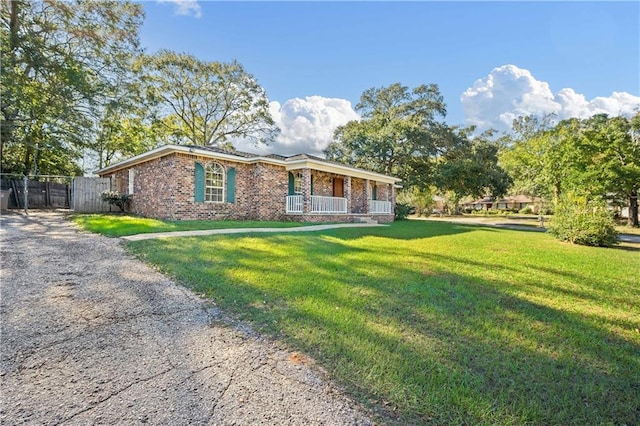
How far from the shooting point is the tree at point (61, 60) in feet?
45.8

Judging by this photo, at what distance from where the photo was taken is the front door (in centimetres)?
1812

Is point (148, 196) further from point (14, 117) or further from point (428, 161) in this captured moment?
point (428, 161)

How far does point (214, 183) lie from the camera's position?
1304 cm

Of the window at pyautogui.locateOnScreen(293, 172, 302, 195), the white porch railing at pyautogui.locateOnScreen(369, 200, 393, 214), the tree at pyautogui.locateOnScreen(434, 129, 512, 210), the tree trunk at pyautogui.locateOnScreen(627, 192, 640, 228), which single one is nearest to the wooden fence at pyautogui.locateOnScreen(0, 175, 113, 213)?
the window at pyautogui.locateOnScreen(293, 172, 302, 195)

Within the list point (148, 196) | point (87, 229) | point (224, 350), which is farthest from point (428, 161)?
point (224, 350)

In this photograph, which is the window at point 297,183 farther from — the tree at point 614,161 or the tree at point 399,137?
the tree at point 614,161

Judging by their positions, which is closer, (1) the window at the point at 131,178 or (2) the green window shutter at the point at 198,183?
(2) the green window shutter at the point at 198,183

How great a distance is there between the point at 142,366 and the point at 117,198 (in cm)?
1577

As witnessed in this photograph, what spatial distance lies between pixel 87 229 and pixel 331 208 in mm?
10371

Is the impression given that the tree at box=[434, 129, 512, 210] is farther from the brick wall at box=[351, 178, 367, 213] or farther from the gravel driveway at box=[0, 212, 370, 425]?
the gravel driveway at box=[0, 212, 370, 425]

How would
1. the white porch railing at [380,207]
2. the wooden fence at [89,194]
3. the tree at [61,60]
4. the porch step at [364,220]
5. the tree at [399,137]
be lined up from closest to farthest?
1. the tree at [61,60]
2. the wooden fence at [89,194]
3. the porch step at [364,220]
4. the white porch railing at [380,207]
5. the tree at [399,137]

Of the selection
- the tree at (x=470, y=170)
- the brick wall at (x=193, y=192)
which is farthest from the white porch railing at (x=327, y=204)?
the tree at (x=470, y=170)

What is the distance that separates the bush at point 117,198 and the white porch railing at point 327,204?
942 cm

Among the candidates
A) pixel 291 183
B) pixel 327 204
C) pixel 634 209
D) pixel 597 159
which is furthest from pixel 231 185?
pixel 634 209
